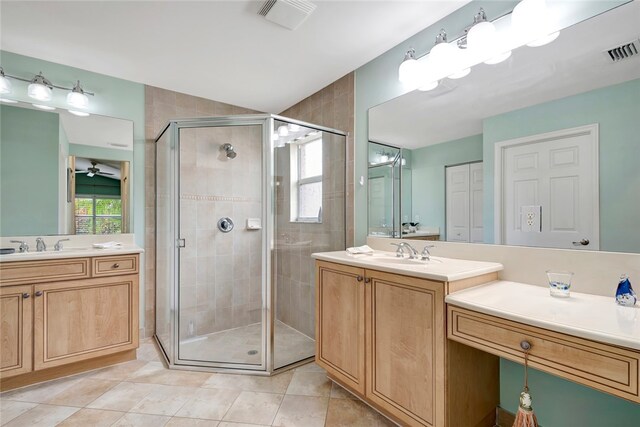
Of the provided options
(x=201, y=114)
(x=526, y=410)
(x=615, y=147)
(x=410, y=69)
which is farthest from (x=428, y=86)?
(x=201, y=114)

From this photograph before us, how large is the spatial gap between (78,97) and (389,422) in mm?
3285

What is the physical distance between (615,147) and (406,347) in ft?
4.17

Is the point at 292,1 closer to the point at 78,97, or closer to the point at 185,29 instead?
the point at 185,29

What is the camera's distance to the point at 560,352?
3.09 feet

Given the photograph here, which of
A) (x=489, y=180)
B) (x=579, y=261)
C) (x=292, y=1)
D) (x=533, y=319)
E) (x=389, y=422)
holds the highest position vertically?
(x=292, y=1)

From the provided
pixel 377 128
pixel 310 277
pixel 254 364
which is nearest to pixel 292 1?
pixel 377 128

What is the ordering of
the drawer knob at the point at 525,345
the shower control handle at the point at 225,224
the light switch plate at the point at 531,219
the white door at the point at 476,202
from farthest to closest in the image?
the shower control handle at the point at 225,224
the white door at the point at 476,202
the light switch plate at the point at 531,219
the drawer knob at the point at 525,345

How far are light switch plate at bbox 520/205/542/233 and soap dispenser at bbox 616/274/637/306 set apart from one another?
0.38 meters

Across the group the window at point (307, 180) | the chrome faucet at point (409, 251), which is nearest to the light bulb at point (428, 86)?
the window at point (307, 180)

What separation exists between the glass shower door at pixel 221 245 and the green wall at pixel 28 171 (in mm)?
1018

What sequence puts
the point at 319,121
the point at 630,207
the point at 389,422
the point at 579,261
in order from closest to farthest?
the point at 630,207 < the point at 579,261 < the point at 389,422 < the point at 319,121

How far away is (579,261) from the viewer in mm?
1304

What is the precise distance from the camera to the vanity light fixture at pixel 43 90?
2154 mm

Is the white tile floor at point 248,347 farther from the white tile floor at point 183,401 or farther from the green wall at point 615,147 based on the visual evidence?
the green wall at point 615,147
